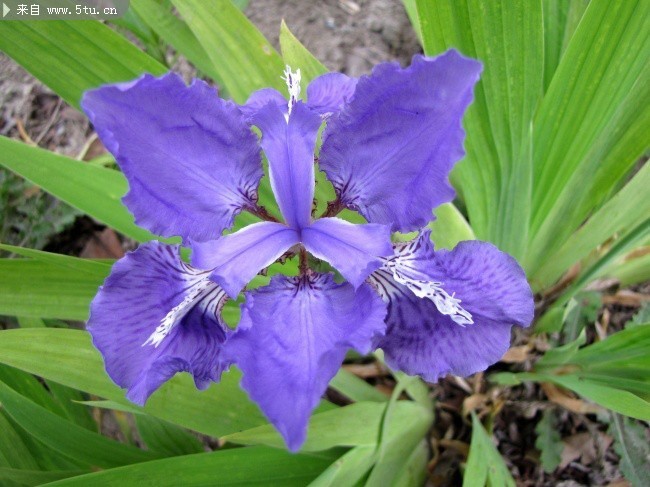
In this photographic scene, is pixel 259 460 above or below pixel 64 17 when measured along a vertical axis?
below

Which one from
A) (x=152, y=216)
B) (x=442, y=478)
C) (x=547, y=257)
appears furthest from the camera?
(x=442, y=478)

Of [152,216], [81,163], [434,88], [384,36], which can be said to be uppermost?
[384,36]

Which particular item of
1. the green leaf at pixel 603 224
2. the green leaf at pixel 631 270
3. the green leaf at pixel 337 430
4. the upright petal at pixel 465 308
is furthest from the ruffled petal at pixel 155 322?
the green leaf at pixel 631 270

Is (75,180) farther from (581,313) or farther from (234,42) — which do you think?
(581,313)

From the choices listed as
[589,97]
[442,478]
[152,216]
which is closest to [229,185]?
[152,216]

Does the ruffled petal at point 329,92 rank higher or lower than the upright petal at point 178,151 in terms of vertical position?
higher

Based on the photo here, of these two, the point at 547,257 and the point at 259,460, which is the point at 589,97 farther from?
the point at 259,460

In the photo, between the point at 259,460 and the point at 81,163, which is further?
the point at 81,163

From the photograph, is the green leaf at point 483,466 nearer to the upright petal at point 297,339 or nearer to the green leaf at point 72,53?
the upright petal at point 297,339
